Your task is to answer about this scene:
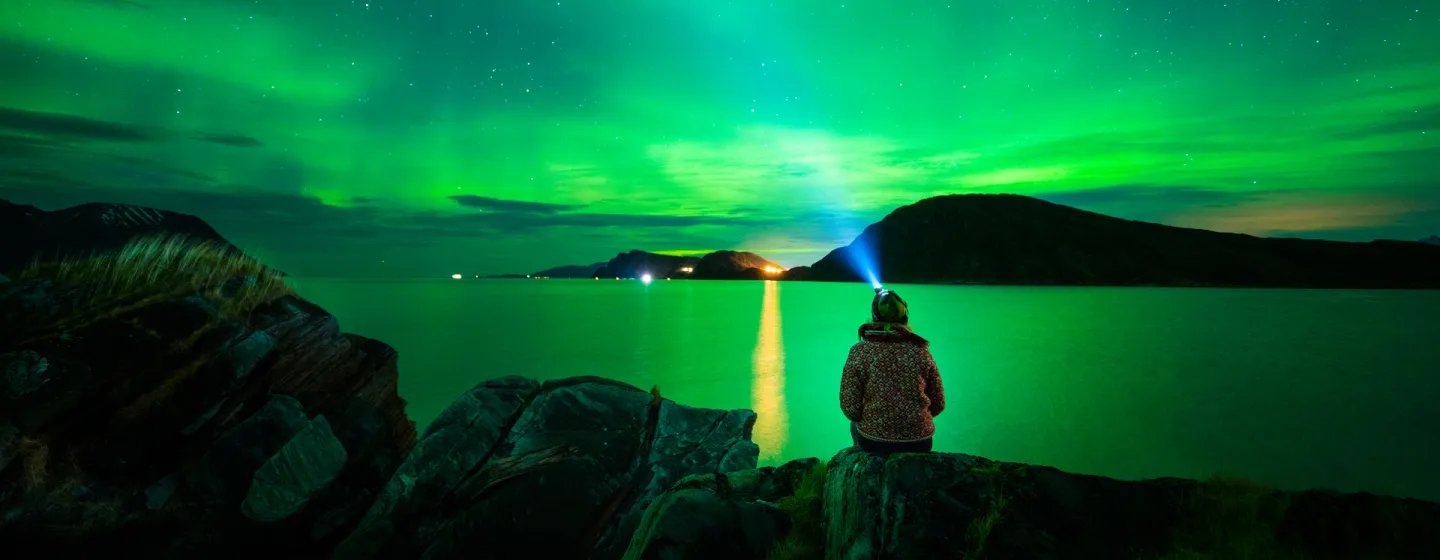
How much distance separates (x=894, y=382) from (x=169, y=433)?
11.9 metres

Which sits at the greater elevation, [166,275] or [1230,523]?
[166,275]

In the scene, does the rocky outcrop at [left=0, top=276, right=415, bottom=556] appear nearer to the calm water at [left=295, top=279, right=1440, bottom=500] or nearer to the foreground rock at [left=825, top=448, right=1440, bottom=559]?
the foreground rock at [left=825, top=448, right=1440, bottom=559]

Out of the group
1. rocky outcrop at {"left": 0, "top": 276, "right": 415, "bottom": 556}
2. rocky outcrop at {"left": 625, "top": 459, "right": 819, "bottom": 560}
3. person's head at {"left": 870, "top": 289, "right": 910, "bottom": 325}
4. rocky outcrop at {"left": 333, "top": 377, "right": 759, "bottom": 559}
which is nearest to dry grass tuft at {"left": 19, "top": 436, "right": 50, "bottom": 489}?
rocky outcrop at {"left": 0, "top": 276, "right": 415, "bottom": 556}

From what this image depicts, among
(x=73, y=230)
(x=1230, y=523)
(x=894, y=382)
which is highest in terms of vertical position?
(x=73, y=230)

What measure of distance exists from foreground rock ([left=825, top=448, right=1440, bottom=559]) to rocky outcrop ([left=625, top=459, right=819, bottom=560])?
0.87 metres

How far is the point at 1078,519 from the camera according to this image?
19.0ft

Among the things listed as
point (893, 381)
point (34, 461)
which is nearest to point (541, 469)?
point (893, 381)

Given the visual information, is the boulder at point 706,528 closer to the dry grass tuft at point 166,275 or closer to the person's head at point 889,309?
the person's head at point 889,309

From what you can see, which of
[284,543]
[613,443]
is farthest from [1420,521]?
[284,543]

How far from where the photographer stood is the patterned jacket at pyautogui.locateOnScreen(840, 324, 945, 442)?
21.4ft

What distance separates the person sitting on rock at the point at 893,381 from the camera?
6539 mm

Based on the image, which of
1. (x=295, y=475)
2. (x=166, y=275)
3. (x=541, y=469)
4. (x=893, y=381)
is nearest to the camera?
(x=893, y=381)

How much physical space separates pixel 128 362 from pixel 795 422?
18.9 m

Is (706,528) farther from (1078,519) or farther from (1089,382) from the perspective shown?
(1089,382)
